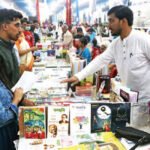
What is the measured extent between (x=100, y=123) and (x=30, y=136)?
1.64 ft

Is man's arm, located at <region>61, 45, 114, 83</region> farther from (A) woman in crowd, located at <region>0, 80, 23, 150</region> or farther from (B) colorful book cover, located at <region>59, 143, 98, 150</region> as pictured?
(B) colorful book cover, located at <region>59, 143, 98, 150</region>

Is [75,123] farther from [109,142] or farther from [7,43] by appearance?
[7,43]

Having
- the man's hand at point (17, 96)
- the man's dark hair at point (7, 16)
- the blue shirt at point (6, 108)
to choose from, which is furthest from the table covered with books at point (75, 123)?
the man's dark hair at point (7, 16)

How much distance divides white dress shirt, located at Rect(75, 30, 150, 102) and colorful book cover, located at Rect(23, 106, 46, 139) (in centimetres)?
110

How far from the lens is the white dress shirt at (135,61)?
2660 mm

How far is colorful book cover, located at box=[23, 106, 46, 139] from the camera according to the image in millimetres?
1853

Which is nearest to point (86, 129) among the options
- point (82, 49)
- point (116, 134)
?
point (116, 134)

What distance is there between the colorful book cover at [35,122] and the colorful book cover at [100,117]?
35 centimetres

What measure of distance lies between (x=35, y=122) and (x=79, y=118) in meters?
0.30

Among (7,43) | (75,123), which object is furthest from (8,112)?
(7,43)

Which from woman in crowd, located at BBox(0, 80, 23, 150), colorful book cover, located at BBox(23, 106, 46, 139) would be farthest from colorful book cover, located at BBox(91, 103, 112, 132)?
woman in crowd, located at BBox(0, 80, 23, 150)

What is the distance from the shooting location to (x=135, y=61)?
2689 mm

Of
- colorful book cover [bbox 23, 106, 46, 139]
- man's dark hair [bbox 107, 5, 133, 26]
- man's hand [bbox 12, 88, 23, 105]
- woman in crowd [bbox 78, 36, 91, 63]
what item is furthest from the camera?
woman in crowd [bbox 78, 36, 91, 63]

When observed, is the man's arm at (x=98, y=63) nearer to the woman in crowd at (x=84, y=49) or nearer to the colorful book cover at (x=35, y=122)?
the colorful book cover at (x=35, y=122)
